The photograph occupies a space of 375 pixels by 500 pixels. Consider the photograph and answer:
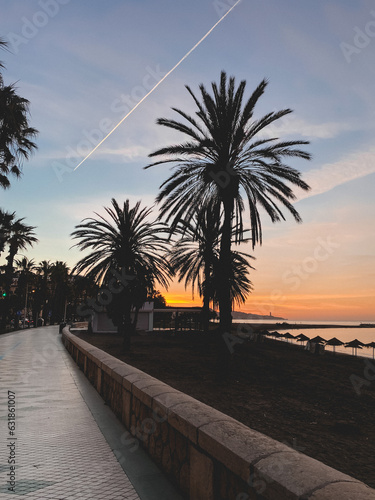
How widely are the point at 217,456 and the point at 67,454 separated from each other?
253 centimetres

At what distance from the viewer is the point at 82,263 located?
75.6ft

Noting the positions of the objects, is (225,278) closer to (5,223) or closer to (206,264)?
(206,264)

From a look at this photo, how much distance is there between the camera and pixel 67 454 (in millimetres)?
4738

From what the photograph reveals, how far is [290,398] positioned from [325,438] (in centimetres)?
398

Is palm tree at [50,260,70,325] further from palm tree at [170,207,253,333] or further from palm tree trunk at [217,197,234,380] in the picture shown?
palm tree trunk at [217,197,234,380]

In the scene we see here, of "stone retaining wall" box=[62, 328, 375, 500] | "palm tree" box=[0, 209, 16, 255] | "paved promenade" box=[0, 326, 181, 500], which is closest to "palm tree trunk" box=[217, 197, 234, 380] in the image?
"paved promenade" box=[0, 326, 181, 500]

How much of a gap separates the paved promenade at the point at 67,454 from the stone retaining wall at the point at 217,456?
25cm

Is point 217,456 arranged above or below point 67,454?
above

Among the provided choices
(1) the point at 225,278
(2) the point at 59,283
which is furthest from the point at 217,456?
(2) the point at 59,283

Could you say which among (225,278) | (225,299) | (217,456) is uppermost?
(225,278)

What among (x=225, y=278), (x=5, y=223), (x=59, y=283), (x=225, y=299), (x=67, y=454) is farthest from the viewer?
(x=59, y=283)

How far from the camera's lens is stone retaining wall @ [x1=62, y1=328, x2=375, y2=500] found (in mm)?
2264

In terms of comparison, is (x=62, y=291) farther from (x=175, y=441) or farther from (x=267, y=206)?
(x=175, y=441)

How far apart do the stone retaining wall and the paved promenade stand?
0.25 meters
